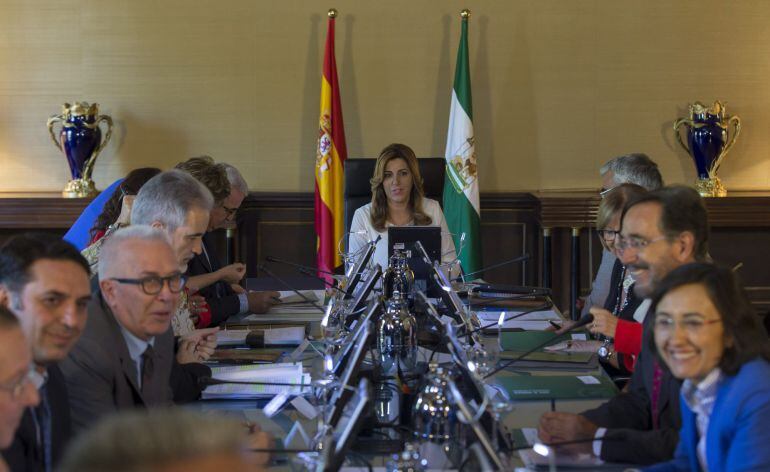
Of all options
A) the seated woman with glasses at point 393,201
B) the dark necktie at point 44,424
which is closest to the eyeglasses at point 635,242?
the dark necktie at point 44,424

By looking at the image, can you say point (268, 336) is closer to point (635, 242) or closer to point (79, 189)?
point (635, 242)

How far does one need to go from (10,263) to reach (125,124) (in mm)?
4779

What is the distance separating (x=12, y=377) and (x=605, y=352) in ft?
6.88

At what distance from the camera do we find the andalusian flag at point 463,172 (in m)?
6.26

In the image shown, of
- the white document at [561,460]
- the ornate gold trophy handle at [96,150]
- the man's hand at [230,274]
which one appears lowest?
the white document at [561,460]

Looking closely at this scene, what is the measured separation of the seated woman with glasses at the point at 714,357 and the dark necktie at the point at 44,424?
1.26m

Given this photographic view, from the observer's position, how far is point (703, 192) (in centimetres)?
642

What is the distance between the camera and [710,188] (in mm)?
6406

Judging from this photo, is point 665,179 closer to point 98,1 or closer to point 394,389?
point 98,1

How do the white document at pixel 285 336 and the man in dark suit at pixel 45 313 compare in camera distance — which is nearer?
the man in dark suit at pixel 45 313

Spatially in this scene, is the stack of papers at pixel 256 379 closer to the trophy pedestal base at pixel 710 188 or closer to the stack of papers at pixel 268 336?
the stack of papers at pixel 268 336

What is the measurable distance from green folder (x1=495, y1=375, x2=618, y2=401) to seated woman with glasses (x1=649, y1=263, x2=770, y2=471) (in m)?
0.61

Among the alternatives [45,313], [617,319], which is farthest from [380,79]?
[45,313]

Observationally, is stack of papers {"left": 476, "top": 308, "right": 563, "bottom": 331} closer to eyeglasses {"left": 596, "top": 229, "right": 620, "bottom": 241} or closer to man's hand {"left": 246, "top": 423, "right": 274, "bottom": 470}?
eyeglasses {"left": 596, "top": 229, "right": 620, "bottom": 241}
